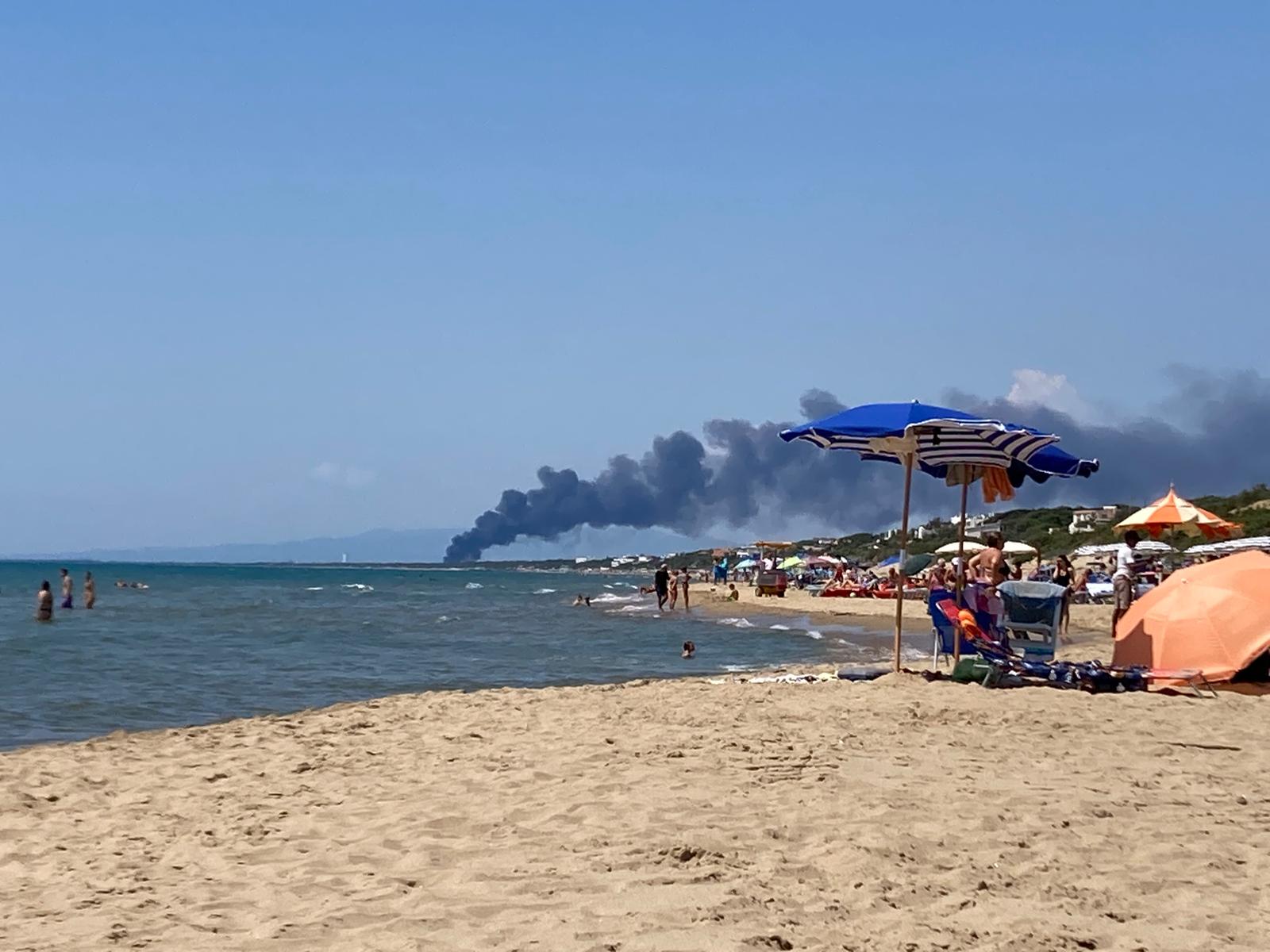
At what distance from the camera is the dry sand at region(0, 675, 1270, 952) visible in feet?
13.9

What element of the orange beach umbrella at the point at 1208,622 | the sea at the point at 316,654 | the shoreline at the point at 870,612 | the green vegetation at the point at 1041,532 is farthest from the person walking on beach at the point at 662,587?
the orange beach umbrella at the point at 1208,622

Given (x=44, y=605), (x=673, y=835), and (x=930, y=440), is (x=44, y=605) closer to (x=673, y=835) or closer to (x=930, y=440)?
(x=930, y=440)

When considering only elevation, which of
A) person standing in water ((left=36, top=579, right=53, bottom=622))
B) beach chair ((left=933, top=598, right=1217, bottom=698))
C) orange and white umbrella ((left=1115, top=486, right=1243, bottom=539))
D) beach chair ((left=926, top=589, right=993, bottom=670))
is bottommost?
person standing in water ((left=36, top=579, right=53, bottom=622))

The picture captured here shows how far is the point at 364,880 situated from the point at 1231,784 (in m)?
4.58

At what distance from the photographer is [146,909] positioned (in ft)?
15.1

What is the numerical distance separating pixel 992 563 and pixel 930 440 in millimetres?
2317

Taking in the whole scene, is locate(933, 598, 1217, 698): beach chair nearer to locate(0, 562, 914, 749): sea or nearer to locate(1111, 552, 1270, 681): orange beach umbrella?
locate(1111, 552, 1270, 681): orange beach umbrella

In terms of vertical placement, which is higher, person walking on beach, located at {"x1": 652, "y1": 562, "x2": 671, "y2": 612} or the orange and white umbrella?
the orange and white umbrella

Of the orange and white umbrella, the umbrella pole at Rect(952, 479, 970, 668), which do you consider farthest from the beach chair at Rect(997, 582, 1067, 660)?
the orange and white umbrella

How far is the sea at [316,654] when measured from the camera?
13414mm

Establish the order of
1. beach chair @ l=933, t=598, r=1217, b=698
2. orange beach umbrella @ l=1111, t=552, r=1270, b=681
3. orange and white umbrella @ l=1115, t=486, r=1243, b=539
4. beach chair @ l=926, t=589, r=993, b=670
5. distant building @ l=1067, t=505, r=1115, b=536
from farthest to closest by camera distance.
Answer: distant building @ l=1067, t=505, r=1115, b=536 → orange and white umbrella @ l=1115, t=486, r=1243, b=539 → beach chair @ l=926, t=589, r=993, b=670 → orange beach umbrella @ l=1111, t=552, r=1270, b=681 → beach chair @ l=933, t=598, r=1217, b=698

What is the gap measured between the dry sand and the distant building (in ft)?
200

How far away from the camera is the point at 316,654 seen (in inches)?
830

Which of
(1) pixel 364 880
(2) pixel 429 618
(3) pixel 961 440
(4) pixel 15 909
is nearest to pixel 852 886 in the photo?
(1) pixel 364 880
